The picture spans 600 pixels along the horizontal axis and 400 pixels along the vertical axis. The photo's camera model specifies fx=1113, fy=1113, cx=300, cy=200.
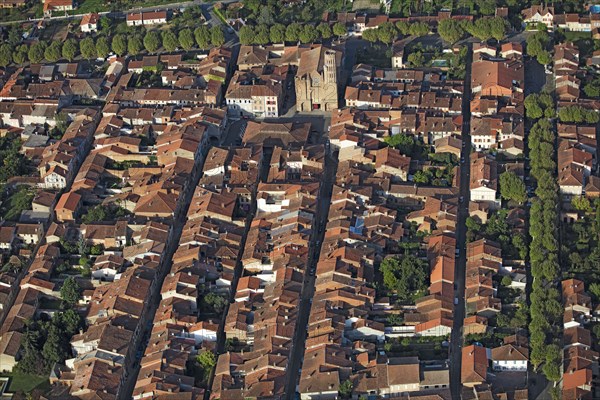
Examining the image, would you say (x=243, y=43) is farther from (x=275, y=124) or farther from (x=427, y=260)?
(x=427, y=260)

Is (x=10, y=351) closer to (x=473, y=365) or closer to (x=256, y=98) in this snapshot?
(x=473, y=365)

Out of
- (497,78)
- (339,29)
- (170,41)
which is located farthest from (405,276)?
(170,41)

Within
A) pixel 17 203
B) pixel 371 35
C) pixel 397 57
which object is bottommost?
pixel 17 203

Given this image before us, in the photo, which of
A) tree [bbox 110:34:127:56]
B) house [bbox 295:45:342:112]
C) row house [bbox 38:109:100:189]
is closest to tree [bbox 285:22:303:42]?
house [bbox 295:45:342:112]

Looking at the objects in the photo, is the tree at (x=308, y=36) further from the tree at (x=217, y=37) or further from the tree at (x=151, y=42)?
the tree at (x=151, y=42)

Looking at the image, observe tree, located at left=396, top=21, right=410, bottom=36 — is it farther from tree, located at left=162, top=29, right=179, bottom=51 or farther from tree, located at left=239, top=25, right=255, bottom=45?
tree, located at left=162, top=29, right=179, bottom=51
